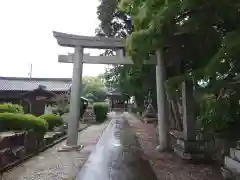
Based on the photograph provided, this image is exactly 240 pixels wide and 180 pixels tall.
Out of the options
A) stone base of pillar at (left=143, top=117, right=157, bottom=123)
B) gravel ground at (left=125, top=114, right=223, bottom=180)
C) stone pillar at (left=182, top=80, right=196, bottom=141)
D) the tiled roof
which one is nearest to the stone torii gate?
stone pillar at (left=182, top=80, right=196, bottom=141)

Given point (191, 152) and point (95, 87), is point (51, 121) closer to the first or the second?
point (191, 152)

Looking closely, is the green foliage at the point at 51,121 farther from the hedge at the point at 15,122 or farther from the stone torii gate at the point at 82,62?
the hedge at the point at 15,122

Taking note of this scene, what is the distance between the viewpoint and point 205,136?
35.1 ft

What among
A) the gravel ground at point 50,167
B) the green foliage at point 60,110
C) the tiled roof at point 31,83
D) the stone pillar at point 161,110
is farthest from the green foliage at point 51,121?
the tiled roof at point 31,83

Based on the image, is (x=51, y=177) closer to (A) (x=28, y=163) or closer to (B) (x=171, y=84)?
(A) (x=28, y=163)

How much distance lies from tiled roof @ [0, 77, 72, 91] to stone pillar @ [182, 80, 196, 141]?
23.4m

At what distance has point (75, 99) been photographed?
1227 cm

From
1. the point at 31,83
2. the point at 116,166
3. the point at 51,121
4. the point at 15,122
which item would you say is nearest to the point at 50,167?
the point at 116,166

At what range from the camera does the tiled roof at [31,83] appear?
30.8m

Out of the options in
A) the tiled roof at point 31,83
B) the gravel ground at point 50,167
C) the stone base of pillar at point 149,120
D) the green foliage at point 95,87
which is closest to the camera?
the gravel ground at point 50,167

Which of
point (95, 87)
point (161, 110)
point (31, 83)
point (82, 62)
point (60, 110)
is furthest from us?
point (95, 87)

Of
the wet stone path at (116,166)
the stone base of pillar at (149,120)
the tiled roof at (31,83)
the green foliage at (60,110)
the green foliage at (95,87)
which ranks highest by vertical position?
the green foliage at (95,87)

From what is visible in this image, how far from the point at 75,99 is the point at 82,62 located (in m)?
1.61

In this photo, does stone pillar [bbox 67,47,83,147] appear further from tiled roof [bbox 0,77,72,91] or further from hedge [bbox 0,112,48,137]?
tiled roof [bbox 0,77,72,91]
